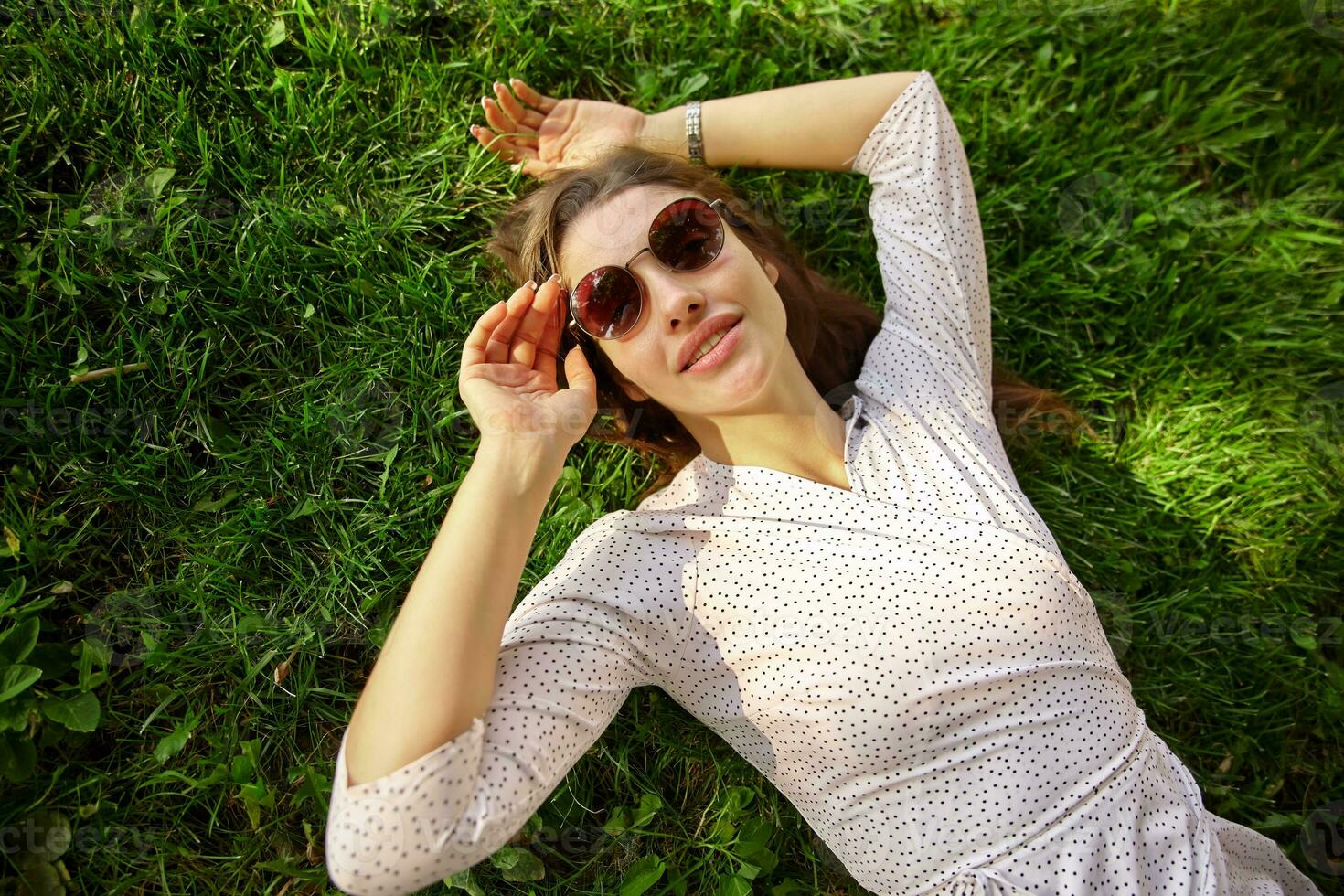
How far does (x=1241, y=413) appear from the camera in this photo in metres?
3.88

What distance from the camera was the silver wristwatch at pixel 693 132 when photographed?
11.2 feet

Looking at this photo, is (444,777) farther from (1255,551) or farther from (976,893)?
(1255,551)

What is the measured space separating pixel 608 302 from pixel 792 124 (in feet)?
4.03

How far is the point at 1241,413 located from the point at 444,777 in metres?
3.57

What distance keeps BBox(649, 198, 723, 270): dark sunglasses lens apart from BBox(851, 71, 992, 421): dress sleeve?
0.82 metres
